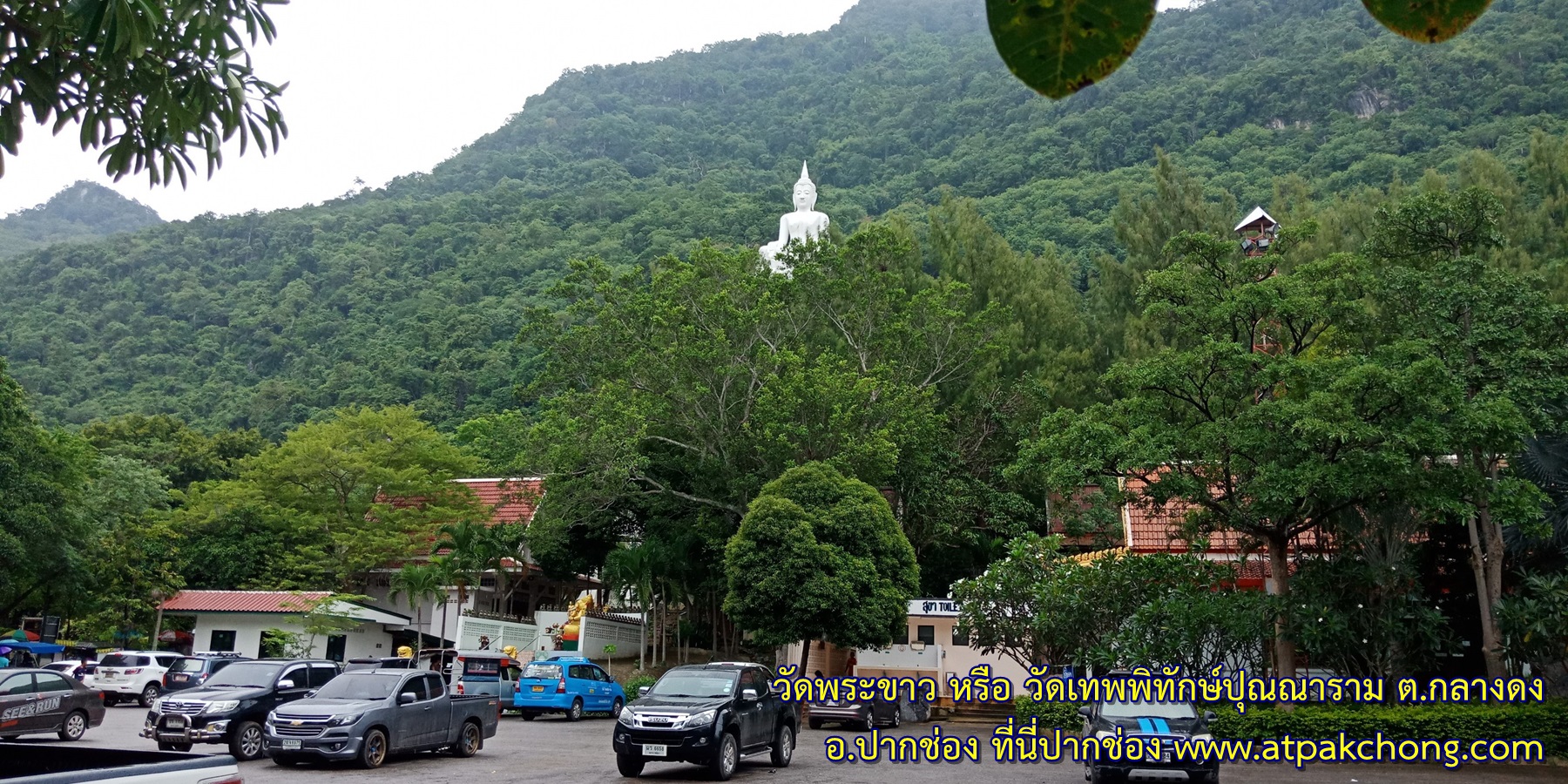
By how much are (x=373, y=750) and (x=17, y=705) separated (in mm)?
4846

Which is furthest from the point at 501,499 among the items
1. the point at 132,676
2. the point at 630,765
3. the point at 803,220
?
the point at 630,765

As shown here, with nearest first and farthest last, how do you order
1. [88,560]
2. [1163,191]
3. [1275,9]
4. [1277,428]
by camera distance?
[1277,428], [88,560], [1163,191], [1275,9]

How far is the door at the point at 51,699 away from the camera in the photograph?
44.4 ft

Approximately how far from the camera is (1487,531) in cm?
1543

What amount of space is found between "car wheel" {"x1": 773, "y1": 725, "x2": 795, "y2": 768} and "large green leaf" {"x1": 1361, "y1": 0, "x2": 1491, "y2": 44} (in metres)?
12.8

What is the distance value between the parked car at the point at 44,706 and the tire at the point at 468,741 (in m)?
4.92

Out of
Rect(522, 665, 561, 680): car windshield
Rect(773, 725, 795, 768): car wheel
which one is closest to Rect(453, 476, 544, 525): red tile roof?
Rect(522, 665, 561, 680): car windshield

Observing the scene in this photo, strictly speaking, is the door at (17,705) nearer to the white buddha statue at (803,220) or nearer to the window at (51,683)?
the window at (51,683)

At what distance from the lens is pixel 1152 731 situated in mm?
11984

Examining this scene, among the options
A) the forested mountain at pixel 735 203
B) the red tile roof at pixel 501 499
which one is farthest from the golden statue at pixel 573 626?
the forested mountain at pixel 735 203

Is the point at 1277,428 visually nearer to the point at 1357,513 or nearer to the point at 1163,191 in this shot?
the point at 1357,513

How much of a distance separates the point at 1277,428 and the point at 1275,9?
207 feet

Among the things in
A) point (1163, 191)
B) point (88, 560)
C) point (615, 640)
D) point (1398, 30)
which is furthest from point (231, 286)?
point (1398, 30)

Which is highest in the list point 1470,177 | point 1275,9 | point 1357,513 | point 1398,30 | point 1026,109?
point 1275,9
